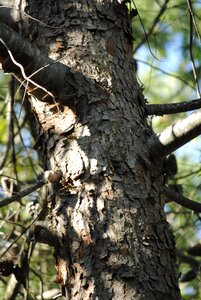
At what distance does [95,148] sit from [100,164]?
0.06m

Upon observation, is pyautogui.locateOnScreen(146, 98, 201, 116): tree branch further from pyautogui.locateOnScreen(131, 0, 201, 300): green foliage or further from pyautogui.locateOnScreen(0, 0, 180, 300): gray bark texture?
pyautogui.locateOnScreen(131, 0, 201, 300): green foliage

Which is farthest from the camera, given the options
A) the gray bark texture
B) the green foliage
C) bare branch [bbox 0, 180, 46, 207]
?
the green foliage

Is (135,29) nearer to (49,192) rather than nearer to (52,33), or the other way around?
(52,33)

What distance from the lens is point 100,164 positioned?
185 centimetres

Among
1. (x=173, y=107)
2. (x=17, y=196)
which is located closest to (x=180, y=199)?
(x=173, y=107)

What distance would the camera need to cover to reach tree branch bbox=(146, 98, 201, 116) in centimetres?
194

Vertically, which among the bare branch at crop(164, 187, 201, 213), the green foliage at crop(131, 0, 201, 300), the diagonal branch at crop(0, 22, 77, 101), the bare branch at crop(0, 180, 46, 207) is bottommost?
the bare branch at crop(0, 180, 46, 207)

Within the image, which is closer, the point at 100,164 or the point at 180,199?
the point at 100,164

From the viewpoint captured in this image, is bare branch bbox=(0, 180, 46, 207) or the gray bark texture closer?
the gray bark texture

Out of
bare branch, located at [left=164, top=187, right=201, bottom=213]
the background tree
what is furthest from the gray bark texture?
bare branch, located at [left=164, top=187, right=201, bottom=213]

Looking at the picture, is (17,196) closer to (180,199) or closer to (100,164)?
(100,164)

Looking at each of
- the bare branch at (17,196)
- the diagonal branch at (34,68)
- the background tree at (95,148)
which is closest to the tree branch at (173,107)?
the background tree at (95,148)

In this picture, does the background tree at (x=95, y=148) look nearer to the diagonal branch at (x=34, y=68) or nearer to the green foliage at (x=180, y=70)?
the diagonal branch at (x=34, y=68)

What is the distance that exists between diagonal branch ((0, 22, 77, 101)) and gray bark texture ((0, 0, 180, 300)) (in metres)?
0.02
